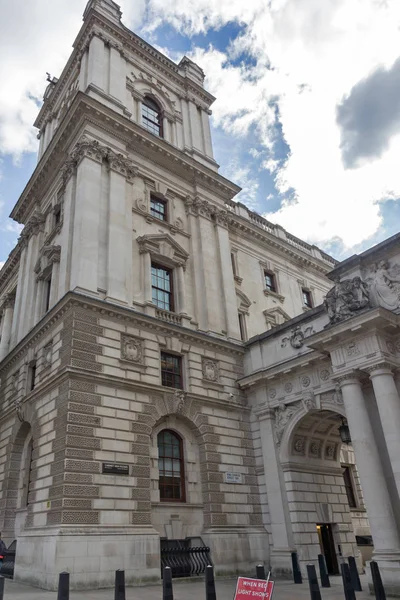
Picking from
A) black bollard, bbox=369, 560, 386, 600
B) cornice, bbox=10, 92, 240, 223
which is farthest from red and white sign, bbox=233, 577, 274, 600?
cornice, bbox=10, 92, 240, 223

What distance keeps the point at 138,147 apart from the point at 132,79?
21.3 feet

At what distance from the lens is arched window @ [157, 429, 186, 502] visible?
2019 centimetres

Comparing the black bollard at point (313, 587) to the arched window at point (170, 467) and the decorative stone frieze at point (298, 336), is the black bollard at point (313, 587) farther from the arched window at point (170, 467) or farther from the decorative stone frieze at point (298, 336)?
the decorative stone frieze at point (298, 336)

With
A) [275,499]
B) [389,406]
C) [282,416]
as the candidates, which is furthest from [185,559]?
[389,406]

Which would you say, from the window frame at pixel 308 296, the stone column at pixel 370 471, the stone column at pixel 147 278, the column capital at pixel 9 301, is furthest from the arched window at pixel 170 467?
the column capital at pixel 9 301

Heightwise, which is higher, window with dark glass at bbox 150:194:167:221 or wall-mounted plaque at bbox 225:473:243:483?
window with dark glass at bbox 150:194:167:221

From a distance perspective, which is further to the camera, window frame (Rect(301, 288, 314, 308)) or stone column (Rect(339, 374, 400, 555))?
window frame (Rect(301, 288, 314, 308))

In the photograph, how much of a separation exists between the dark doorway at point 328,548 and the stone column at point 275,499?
2228 mm

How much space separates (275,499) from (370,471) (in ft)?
20.9

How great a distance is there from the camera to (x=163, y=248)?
25.7m

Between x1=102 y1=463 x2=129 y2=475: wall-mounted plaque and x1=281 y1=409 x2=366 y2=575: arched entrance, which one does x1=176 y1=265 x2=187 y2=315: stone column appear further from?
x1=102 y1=463 x2=129 y2=475: wall-mounted plaque

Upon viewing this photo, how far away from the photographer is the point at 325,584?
1669 centimetres

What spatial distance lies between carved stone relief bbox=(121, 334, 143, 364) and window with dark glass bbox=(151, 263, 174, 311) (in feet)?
11.5

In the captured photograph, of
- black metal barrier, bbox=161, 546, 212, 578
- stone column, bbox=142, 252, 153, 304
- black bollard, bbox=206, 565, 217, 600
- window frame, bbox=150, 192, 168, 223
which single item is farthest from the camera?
window frame, bbox=150, 192, 168, 223
